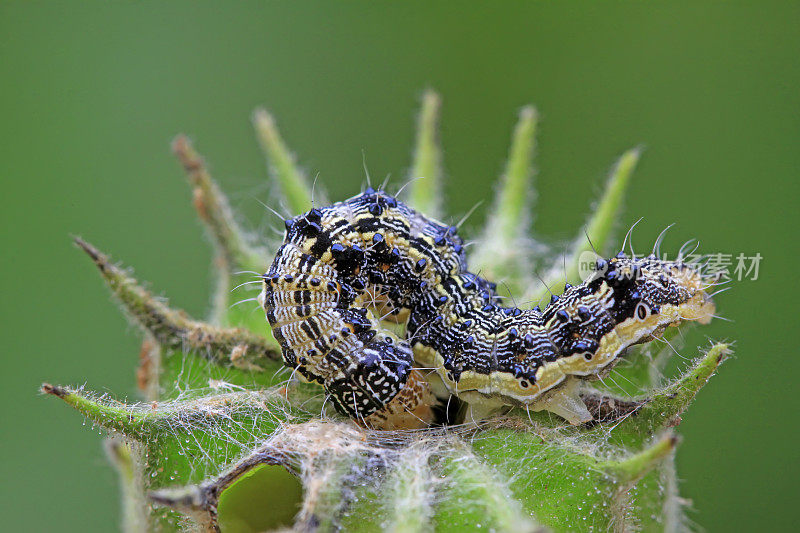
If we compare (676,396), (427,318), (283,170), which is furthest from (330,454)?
(283,170)

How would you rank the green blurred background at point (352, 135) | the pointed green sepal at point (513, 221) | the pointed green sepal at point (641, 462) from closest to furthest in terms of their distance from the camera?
the pointed green sepal at point (641, 462)
the pointed green sepal at point (513, 221)
the green blurred background at point (352, 135)

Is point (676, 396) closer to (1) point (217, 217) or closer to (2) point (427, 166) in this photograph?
(2) point (427, 166)

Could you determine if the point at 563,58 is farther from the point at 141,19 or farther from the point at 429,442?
the point at 429,442

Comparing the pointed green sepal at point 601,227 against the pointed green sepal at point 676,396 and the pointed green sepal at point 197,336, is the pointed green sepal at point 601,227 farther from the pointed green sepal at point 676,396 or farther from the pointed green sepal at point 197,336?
the pointed green sepal at point 197,336

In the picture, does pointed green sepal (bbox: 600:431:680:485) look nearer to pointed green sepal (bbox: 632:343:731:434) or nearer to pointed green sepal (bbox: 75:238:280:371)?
pointed green sepal (bbox: 632:343:731:434)

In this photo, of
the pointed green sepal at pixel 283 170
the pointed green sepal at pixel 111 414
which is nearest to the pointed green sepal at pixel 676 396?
the pointed green sepal at pixel 111 414

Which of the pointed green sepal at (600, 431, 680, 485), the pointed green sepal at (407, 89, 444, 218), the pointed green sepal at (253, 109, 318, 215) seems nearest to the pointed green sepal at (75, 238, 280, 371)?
the pointed green sepal at (253, 109, 318, 215)
